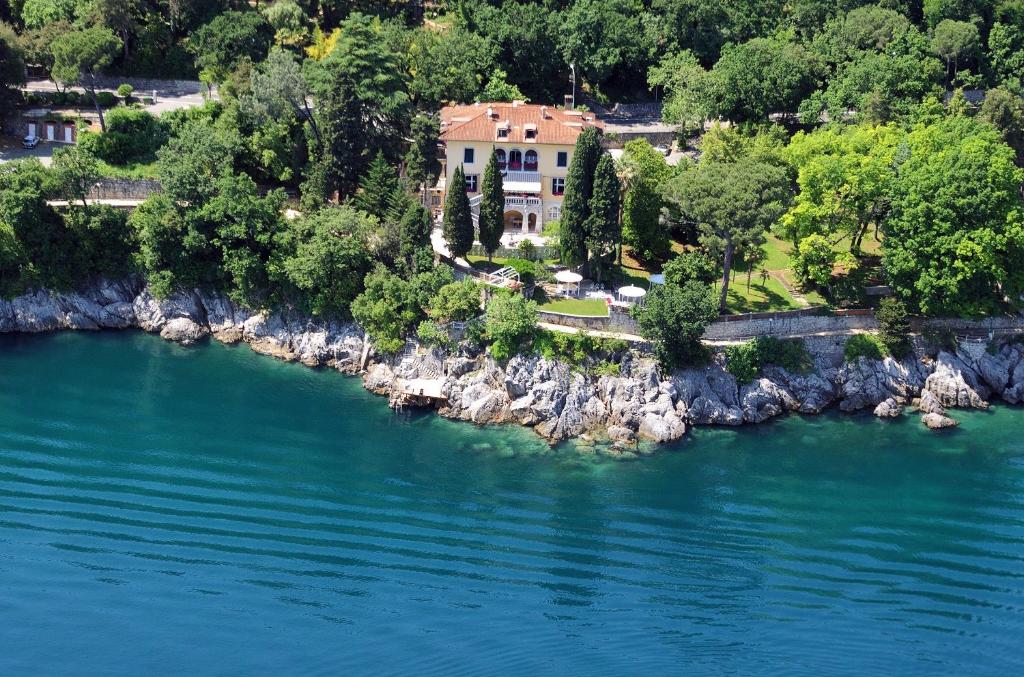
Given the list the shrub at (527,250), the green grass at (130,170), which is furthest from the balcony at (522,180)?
the green grass at (130,170)

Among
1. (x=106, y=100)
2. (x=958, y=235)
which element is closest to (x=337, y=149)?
(x=106, y=100)

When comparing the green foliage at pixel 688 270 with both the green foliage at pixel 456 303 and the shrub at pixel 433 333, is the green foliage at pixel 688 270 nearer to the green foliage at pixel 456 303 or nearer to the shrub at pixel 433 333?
the green foliage at pixel 456 303

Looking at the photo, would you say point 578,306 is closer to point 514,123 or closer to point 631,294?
point 631,294

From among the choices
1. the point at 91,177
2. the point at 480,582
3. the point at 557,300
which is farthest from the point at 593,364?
the point at 91,177

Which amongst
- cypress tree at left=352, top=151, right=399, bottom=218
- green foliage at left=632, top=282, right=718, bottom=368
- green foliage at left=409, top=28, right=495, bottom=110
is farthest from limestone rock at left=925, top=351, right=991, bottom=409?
green foliage at left=409, top=28, right=495, bottom=110

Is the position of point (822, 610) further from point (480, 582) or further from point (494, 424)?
point (494, 424)

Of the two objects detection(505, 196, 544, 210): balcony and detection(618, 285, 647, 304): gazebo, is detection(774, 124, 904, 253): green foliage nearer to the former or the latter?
detection(618, 285, 647, 304): gazebo
